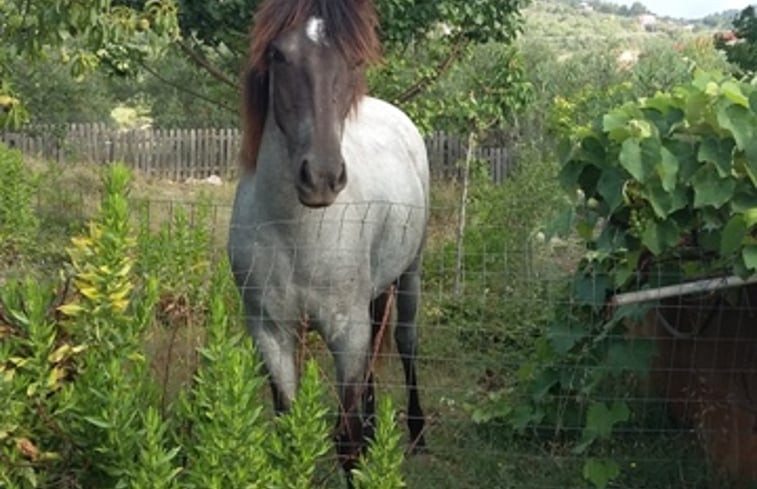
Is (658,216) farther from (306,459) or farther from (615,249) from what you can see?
(306,459)

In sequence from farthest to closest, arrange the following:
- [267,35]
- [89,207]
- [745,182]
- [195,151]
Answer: [195,151] < [89,207] < [267,35] < [745,182]

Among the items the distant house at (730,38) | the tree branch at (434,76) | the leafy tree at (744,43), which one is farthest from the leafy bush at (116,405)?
the distant house at (730,38)

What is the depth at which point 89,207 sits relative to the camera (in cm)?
1280

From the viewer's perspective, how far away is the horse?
4.13 m

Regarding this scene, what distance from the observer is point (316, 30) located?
4.25 metres

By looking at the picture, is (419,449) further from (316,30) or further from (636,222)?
(316,30)

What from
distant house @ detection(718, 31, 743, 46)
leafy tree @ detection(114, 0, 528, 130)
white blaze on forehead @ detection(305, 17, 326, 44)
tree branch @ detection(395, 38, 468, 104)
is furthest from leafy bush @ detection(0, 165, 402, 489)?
distant house @ detection(718, 31, 743, 46)

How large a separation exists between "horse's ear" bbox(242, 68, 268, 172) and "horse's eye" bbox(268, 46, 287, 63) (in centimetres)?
12

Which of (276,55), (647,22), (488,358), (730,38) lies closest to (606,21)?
(647,22)

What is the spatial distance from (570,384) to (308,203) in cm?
145

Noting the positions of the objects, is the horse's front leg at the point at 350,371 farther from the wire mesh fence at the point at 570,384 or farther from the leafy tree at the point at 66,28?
the leafy tree at the point at 66,28

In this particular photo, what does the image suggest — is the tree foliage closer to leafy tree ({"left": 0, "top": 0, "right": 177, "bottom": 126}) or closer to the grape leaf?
the grape leaf

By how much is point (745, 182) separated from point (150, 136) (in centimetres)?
1754

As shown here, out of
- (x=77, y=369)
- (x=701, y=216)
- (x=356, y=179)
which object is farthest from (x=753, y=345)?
(x=77, y=369)
